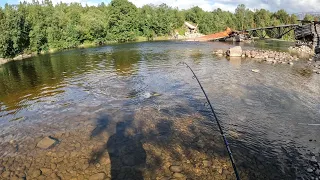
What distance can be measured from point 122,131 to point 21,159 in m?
4.65

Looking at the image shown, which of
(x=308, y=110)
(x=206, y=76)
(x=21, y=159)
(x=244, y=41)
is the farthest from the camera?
(x=244, y=41)

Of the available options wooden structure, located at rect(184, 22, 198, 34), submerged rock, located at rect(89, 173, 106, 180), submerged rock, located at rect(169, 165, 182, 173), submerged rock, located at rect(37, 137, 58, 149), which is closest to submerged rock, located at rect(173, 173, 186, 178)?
submerged rock, located at rect(169, 165, 182, 173)

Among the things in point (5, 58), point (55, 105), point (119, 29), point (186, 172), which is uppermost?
point (119, 29)

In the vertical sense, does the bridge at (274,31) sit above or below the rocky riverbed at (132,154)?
above

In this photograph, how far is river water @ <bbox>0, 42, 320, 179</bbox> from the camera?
9.36 m

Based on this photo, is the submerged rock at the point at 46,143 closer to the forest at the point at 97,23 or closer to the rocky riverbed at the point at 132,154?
the rocky riverbed at the point at 132,154

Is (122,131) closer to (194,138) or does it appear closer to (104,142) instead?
(104,142)

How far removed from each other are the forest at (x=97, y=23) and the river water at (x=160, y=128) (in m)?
39.1

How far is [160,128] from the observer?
Result: 12531 mm

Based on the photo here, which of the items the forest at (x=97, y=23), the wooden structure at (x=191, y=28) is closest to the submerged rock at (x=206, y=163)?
the forest at (x=97, y=23)

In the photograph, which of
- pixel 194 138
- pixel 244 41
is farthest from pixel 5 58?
pixel 244 41

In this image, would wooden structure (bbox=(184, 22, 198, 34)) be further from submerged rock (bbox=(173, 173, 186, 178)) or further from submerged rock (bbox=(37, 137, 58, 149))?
submerged rock (bbox=(173, 173, 186, 178))

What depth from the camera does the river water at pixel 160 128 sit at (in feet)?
30.7

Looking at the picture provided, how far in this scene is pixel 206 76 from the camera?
24172mm
